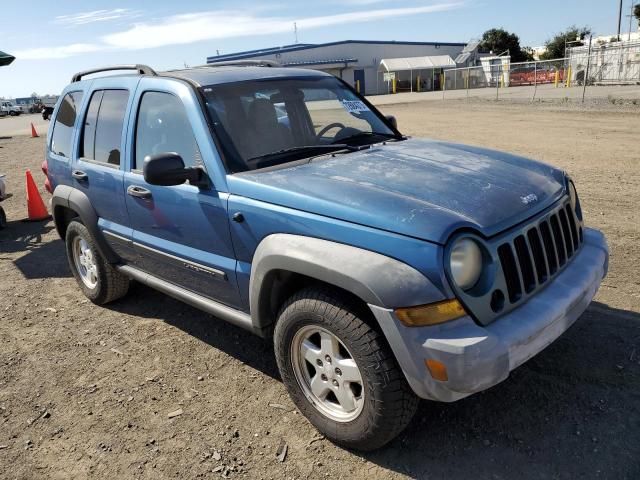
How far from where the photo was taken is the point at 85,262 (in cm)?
486

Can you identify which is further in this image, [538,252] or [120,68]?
[120,68]

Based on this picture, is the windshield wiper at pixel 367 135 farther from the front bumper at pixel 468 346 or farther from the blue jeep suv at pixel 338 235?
the front bumper at pixel 468 346

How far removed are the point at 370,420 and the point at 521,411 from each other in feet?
3.17

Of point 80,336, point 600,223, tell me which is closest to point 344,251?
point 80,336

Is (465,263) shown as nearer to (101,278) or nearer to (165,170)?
(165,170)

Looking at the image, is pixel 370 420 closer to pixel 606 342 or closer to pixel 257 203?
pixel 257 203

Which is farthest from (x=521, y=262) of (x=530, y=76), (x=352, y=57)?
(x=352, y=57)

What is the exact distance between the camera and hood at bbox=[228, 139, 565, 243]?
2393 millimetres

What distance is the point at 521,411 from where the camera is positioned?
2914mm

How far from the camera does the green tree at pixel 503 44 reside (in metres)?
80.4

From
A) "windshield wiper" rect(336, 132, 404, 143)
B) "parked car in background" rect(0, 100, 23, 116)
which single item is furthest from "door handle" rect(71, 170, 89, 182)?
"parked car in background" rect(0, 100, 23, 116)

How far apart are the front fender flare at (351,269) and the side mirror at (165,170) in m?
0.66

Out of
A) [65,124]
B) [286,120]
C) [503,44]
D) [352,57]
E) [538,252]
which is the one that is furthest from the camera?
[503,44]

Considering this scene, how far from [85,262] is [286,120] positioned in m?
2.55
